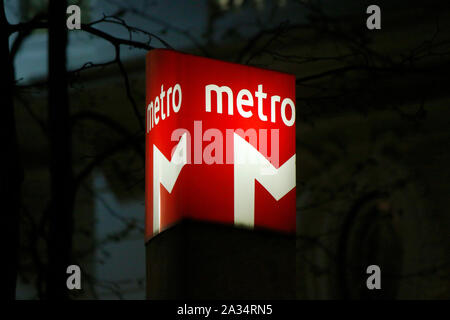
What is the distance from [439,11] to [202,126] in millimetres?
6584

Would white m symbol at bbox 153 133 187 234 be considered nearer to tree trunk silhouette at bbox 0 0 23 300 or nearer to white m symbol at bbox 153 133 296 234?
white m symbol at bbox 153 133 296 234

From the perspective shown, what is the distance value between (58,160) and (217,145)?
12.3 ft

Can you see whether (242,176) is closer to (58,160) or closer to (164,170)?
(164,170)

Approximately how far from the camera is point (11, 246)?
9.63 meters

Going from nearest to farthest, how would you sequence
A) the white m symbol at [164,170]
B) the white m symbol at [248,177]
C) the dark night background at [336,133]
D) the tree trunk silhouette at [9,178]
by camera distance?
1. the white m symbol at [164,170]
2. the white m symbol at [248,177]
3. the tree trunk silhouette at [9,178]
4. the dark night background at [336,133]

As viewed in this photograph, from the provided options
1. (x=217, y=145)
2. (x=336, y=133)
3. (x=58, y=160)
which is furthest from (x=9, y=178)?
(x=336, y=133)

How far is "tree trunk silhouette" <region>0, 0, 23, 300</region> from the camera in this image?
9.57 metres

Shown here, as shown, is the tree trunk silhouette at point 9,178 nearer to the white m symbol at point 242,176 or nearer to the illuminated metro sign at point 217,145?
the illuminated metro sign at point 217,145

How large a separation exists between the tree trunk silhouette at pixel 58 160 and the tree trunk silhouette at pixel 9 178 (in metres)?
0.45

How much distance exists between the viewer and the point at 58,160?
1009cm

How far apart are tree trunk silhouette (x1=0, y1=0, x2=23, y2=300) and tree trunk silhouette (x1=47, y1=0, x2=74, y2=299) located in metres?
0.45

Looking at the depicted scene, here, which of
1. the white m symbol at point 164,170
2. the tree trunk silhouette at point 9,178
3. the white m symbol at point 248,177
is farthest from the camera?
the tree trunk silhouette at point 9,178

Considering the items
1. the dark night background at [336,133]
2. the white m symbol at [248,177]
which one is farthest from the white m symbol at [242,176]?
the dark night background at [336,133]

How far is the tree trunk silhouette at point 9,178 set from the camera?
957 centimetres
